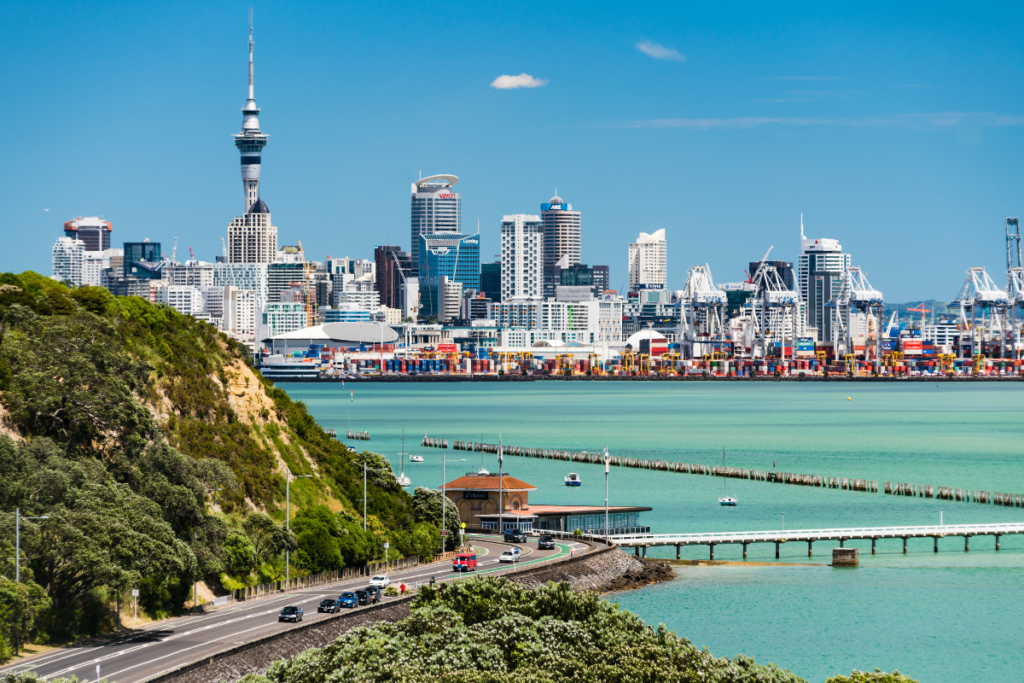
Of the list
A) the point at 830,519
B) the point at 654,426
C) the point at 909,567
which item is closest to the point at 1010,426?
the point at 654,426

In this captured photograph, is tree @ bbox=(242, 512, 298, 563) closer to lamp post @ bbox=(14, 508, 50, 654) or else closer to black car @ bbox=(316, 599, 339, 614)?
black car @ bbox=(316, 599, 339, 614)

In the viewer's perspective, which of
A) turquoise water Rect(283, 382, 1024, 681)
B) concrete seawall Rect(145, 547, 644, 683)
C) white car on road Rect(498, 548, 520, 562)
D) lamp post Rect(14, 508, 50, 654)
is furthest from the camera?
white car on road Rect(498, 548, 520, 562)

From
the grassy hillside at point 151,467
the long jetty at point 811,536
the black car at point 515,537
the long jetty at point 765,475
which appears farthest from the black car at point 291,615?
the long jetty at point 765,475

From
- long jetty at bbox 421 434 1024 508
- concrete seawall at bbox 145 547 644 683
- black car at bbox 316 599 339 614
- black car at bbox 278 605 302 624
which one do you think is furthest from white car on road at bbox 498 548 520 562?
long jetty at bbox 421 434 1024 508

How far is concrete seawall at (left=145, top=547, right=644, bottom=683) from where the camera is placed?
3145 centimetres

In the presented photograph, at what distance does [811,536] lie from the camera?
201ft

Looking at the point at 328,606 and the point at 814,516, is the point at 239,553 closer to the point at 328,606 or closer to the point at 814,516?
the point at 328,606

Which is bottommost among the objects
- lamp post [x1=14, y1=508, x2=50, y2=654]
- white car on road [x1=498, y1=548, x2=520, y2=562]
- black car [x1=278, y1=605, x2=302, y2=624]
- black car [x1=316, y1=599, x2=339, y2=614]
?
white car on road [x1=498, y1=548, x2=520, y2=562]

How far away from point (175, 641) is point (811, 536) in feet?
Result: 112

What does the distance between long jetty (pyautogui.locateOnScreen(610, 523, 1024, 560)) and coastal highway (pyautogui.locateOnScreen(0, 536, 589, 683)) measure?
14.6m

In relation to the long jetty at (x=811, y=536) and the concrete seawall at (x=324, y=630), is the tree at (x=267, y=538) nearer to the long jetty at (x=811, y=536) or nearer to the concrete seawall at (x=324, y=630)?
the concrete seawall at (x=324, y=630)

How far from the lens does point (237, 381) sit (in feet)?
197

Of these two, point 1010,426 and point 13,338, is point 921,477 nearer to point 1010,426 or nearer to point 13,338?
point 1010,426

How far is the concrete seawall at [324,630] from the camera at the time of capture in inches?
1238
